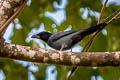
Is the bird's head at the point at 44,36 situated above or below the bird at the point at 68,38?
above

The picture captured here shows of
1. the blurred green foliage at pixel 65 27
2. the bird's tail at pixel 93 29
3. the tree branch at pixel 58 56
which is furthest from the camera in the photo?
the blurred green foliage at pixel 65 27

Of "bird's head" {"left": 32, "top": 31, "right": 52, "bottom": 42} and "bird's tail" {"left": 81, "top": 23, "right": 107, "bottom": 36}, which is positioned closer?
"bird's tail" {"left": 81, "top": 23, "right": 107, "bottom": 36}

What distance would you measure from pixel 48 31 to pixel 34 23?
1.89 feet

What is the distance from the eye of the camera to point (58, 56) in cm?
282

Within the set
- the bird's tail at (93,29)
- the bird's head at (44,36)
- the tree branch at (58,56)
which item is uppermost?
the bird's head at (44,36)

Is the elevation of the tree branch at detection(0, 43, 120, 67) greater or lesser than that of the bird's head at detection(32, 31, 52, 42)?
lesser

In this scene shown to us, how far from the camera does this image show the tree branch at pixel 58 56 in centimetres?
279

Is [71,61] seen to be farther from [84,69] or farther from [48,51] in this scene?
[84,69]

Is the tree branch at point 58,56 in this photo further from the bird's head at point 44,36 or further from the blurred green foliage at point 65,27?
the bird's head at point 44,36

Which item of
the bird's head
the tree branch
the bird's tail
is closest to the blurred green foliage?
the bird's head

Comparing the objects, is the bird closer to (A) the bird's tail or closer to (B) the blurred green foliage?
(A) the bird's tail

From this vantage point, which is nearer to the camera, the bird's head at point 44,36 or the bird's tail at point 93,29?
the bird's tail at point 93,29

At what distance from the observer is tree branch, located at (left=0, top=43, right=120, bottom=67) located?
2789mm

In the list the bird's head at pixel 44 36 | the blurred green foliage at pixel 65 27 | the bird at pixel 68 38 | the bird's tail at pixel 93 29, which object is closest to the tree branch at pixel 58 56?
the bird's tail at pixel 93 29
